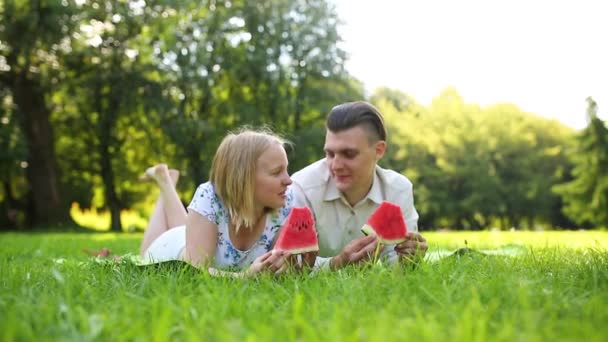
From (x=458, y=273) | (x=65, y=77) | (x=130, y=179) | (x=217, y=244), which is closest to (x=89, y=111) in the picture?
(x=65, y=77)

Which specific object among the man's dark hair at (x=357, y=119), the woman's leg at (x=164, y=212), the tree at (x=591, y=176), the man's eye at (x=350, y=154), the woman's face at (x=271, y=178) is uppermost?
the man's dark hair at (x=357, y=119)

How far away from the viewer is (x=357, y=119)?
199 inches

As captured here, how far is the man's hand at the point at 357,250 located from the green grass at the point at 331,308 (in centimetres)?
39

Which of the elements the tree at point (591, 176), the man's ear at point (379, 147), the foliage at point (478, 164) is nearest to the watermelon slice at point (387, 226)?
the man's ear at point (379, 147)

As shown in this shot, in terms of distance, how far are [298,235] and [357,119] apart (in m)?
1.56

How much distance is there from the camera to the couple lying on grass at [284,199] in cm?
428

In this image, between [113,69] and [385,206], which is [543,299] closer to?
[385,206]

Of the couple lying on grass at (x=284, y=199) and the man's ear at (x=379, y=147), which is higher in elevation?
the man's ear at (x=379, y=147)

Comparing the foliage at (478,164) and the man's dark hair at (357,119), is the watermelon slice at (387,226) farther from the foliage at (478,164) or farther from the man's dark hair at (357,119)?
the foliage at (478,164)

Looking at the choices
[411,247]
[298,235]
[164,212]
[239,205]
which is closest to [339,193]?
[239,205]

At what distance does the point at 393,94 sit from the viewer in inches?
1726

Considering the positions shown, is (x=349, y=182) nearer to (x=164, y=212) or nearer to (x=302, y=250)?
(x=302, y=250)

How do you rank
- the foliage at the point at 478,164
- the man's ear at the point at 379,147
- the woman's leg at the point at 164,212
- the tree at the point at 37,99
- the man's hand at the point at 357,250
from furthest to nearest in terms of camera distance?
the foliage at the point at 478,164 → the tree at the point at 37,99 → the woman's leg at the point at 164,212 → the man's ear at the point at 379,147 → the man's hand at the point at 357,250

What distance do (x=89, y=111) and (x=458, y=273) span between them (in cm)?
2197
